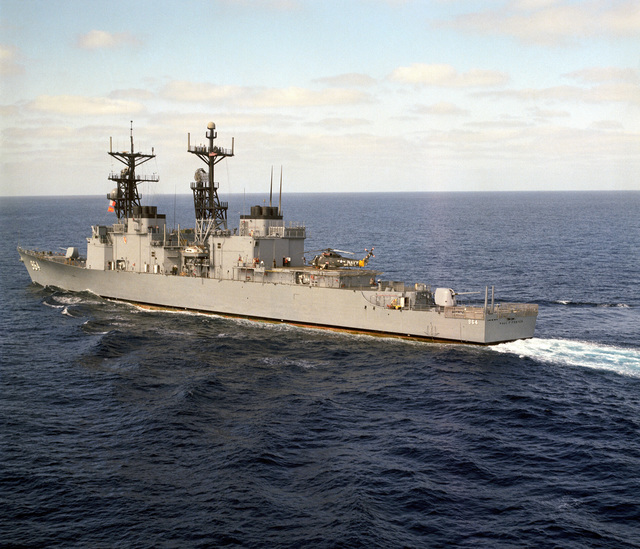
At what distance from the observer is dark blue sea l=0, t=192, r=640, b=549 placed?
19.0m

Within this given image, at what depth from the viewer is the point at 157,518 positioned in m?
19.2

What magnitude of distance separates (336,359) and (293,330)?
773 cm

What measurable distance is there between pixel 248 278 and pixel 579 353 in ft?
77.4

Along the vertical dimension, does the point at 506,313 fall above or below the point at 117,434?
above

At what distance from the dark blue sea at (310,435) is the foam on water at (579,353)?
164 mm

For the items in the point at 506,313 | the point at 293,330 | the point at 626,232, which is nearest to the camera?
the point at 506,313

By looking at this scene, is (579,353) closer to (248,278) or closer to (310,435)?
(310,435)

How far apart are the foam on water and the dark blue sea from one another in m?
0.16

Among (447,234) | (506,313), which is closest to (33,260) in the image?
(506,313)

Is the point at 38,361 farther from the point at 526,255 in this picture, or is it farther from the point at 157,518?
the point at 526,255

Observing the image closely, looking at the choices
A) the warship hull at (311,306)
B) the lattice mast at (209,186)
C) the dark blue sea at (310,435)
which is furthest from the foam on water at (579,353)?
the lattice mast at (209,186)

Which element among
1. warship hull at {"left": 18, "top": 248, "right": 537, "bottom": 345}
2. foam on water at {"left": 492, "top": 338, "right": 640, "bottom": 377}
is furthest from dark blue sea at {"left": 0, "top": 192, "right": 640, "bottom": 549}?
warship hull at {"left": 18, "top": 248, "right": 537, "bottom": 345}

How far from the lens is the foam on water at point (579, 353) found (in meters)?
34.2

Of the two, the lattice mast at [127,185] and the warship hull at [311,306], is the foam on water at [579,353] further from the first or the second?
the lattice mast at [127,185]
